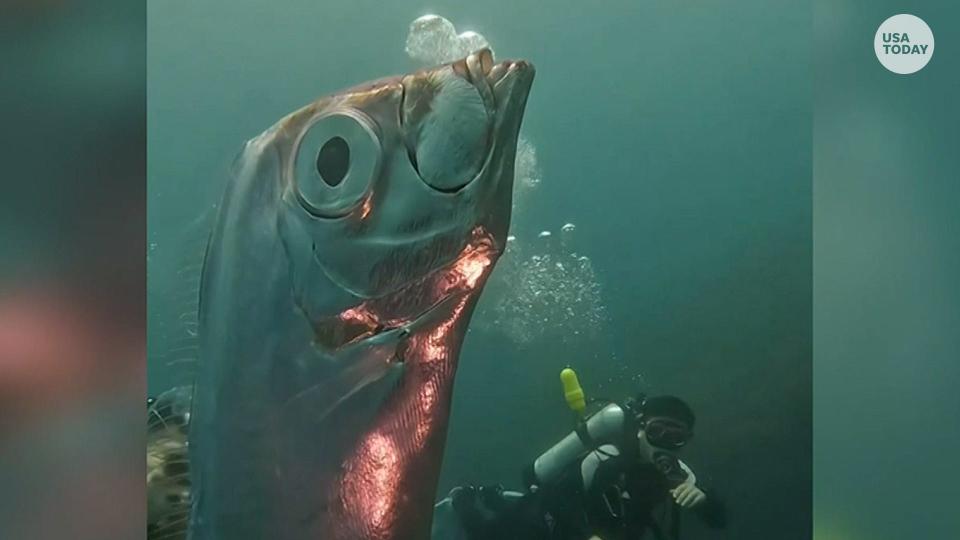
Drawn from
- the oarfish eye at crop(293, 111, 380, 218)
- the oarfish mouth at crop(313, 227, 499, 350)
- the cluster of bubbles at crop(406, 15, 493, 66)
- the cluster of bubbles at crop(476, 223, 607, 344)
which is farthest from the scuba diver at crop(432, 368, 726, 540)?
the cluster of bubbles at crop(406, 15, 493, 66)

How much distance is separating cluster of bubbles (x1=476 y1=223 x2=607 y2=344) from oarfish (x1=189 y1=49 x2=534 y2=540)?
51 millimetres

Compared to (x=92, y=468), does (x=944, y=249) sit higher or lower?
higher

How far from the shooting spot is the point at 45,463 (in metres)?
1.60

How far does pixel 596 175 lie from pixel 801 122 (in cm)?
48

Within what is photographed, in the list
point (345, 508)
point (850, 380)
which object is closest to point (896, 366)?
point (850, 380)

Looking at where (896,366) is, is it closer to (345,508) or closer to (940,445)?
(940,445)

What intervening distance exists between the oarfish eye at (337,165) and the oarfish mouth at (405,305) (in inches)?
8.2

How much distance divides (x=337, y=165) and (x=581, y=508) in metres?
0.92

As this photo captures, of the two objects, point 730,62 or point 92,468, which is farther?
point 730,62

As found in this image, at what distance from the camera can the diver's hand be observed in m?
2.05

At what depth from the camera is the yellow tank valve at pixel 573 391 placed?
2.03 m

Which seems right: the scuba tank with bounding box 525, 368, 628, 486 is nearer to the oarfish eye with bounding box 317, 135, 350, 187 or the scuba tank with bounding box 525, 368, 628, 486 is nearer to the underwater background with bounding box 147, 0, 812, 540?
the underwater background with bounding box 147, 0, 812, 540

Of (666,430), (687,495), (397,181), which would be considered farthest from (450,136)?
(687,495)

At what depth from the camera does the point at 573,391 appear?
2.03m
